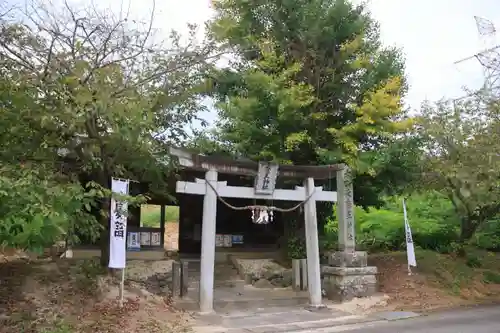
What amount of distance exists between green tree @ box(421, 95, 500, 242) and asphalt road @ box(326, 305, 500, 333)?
4492mm

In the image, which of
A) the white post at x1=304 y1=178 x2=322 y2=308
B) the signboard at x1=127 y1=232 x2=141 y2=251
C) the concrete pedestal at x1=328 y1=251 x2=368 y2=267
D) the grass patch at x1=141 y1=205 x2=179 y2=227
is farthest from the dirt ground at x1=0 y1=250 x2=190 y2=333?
the grass patch at x1=141 y1=205 x2=179 y2=227

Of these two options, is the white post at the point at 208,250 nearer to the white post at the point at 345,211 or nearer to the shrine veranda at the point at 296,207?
the shrine veranda at the point at 296,207

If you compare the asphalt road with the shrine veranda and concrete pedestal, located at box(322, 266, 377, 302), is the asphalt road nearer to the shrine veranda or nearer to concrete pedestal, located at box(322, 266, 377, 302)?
concrete pedestal, located at box(322, 266, 377, 302)

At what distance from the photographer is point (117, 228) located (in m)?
10.5

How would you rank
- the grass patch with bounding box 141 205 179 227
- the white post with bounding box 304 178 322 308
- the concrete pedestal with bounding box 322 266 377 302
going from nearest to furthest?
1. the white post with bounding box 304 178 322 308
2. the concrete pedestal with bounding box 322 266 377 302
3. the grass patch with bounding box 141 205 179 227

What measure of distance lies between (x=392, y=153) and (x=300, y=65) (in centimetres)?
404

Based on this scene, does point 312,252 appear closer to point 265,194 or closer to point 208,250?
point 265,194

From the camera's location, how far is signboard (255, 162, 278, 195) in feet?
41.9

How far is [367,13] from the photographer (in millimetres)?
16109

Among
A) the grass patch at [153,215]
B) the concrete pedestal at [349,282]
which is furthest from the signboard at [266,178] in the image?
the grass patch at [153,215]

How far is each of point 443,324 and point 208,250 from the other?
592 cm

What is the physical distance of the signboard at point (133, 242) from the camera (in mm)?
16203

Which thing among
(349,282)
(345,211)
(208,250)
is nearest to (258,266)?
(349,282)

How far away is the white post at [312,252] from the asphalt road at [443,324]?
2057 mm
